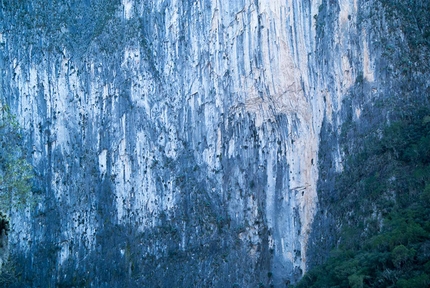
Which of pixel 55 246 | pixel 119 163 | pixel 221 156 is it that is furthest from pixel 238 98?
pixel 55 246

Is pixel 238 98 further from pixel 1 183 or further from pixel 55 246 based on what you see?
pixel 1 183

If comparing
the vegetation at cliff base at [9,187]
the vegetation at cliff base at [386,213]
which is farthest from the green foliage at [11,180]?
the vegetation at cliff base at [386,213]

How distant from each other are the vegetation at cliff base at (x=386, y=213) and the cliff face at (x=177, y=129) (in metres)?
2.73

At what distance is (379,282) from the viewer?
24.3 metres

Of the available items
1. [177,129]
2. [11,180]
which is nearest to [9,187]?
[11,180]

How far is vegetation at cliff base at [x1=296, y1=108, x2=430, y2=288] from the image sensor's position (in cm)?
2436

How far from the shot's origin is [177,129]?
43.8 meters

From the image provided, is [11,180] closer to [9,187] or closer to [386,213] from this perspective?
[9,187]

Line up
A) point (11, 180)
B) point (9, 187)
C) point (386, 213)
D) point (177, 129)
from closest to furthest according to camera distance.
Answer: point (9, 187) < point (11, 180) < point (386, 213) < point (177, 129)

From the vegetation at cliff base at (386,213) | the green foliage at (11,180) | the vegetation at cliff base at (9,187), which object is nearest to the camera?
the vegetation at cliff base at (9,187)

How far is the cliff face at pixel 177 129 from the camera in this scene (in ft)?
123

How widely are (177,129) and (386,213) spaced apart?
1866 cm

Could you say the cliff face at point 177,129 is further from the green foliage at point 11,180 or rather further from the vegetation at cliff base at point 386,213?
the green foliage at point 11,180

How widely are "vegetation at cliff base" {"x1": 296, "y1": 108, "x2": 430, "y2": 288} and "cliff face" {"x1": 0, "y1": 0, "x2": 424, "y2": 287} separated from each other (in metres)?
2.73
